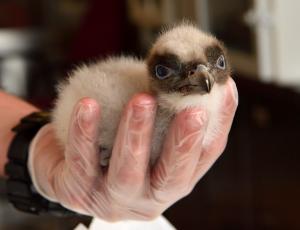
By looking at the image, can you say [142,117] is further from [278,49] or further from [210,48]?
[278,49]

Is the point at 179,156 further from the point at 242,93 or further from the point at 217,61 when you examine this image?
the point at 242,93

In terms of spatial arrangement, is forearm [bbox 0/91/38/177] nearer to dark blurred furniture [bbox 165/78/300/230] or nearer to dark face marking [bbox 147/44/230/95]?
dark face marking [bbox 147/44/230/95]

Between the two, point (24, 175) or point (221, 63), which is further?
point (24, 175)

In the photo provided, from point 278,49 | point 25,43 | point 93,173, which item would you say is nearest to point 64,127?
point 93,173

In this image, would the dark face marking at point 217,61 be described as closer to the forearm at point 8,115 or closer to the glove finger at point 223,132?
the glove finger at point 223,132

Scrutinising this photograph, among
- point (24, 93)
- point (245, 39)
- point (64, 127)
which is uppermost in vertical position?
point (64, 127)

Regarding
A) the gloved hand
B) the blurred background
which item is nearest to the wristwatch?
the gloved hand

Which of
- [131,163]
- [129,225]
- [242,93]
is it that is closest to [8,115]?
[129,225]
